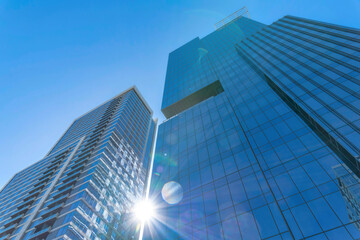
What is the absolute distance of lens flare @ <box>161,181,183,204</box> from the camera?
1186 inches

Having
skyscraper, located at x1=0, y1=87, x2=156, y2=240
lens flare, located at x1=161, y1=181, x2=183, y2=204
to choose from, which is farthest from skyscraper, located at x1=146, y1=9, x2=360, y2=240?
skyscraper, located at x1=0, y1=87, x2=156, y2=240

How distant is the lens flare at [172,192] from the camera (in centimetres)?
3013

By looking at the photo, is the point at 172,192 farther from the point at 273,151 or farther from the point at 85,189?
the point at 85,189

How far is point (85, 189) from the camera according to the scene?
153 ft

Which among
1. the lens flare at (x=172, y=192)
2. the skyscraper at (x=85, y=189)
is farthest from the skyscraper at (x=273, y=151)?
the skyscraper at (x=85, y=189)

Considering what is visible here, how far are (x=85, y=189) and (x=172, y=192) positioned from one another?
24700mm

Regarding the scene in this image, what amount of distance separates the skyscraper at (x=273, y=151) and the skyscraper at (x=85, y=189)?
18.4 metres

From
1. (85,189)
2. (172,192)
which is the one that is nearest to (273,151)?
(172,192)

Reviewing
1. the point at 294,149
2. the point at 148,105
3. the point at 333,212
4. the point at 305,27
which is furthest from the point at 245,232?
the point at 148,105

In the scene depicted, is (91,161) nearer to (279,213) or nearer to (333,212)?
(279,213)

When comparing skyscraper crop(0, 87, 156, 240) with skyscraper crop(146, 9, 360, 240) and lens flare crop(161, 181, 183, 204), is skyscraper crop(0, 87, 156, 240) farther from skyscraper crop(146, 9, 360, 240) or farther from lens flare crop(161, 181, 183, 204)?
lens flare crop(161, 181, 183, 204)

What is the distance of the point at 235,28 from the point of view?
86.1m

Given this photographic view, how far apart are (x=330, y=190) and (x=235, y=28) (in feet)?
261

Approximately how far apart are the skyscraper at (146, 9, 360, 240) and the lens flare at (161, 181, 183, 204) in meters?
0.19
